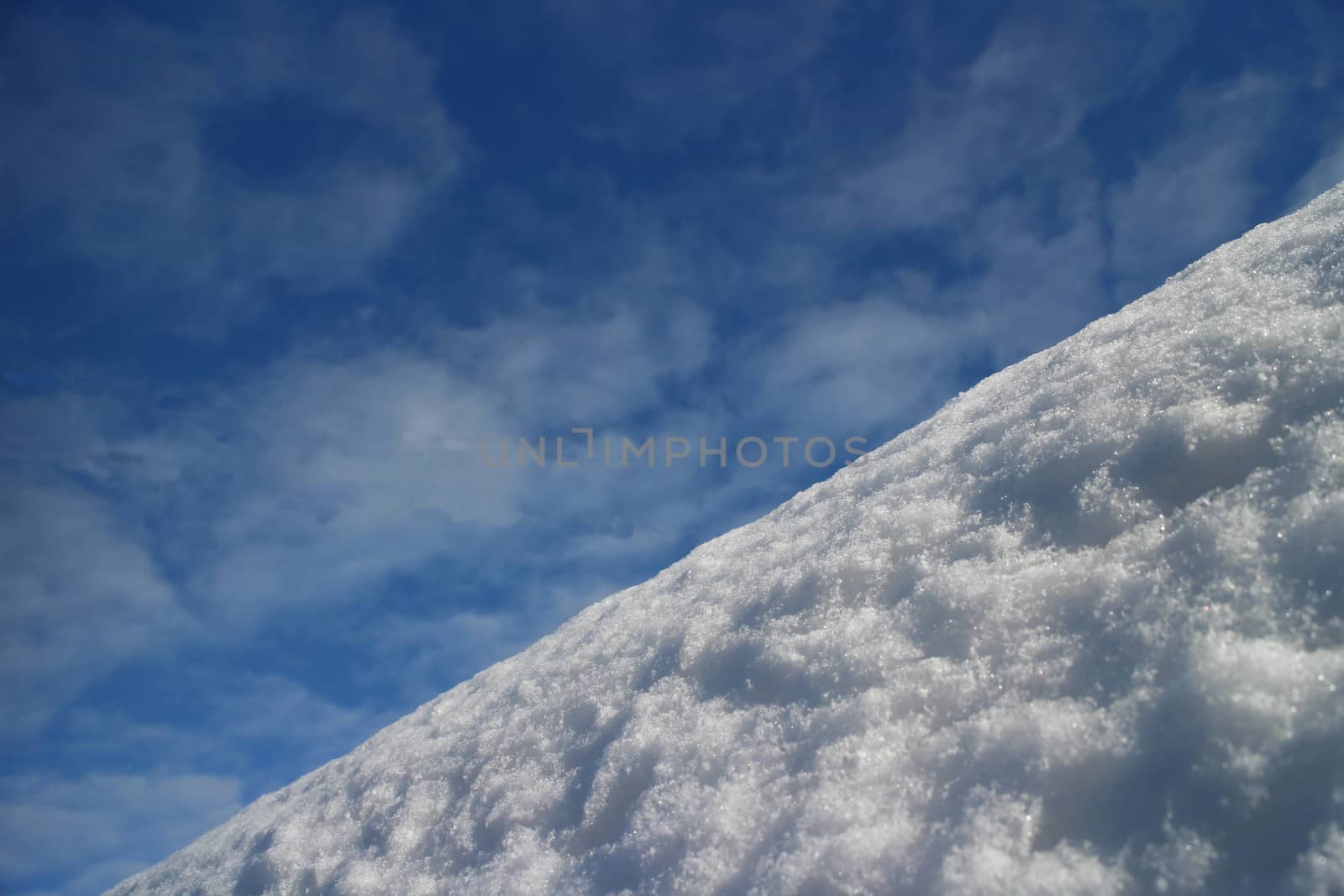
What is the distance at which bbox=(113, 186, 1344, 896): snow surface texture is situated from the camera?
1947 millimetres

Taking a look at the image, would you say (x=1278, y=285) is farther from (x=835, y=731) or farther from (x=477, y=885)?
(x=477, y=885)

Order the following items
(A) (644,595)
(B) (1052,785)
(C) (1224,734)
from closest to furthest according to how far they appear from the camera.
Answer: (C) (1224,734)
(B) (1052,785)
(A) (644,595)

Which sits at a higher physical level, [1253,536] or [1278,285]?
[1278,285]

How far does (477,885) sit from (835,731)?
5.89 feet

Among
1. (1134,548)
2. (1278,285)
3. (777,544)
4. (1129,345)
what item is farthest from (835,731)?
(1278,285)

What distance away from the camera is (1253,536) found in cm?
241

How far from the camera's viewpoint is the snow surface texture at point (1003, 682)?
1.95m

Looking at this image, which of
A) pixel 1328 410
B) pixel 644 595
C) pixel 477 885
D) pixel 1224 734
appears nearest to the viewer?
pixel 1224 734

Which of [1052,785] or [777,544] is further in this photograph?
[777,544]

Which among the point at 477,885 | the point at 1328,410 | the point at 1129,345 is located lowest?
the point at 477,885

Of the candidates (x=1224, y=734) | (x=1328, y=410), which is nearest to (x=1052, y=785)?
(x=1224, y=734)

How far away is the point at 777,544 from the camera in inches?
194

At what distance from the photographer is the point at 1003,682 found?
2590 millimetres

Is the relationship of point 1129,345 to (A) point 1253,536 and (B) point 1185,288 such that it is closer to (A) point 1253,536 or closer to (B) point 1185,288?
(B) point 1185,288
